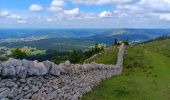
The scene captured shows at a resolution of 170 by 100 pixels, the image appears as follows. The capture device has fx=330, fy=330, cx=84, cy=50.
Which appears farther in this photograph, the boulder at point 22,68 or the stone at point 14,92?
the boulder at point 22,68

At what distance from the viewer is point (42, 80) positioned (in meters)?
15.3

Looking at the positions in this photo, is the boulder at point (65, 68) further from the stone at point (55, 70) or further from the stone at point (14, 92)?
the stone at point (14, 92)

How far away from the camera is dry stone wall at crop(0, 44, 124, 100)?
11.9m

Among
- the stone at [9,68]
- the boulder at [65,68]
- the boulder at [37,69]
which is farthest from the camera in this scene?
the boulder at [65,68]

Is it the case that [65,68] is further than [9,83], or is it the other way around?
[65,68]

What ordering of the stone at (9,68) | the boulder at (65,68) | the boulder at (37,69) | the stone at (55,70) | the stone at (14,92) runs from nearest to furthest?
the stone at (9,68) → the stone at (14,92) → the boulder at (37,69) → the stone at (55,70) → the boulder at (65,68)

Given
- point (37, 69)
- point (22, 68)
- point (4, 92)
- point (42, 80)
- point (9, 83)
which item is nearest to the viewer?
point (4, 92)

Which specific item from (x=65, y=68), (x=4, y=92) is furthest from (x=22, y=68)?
(x=65, y=68)

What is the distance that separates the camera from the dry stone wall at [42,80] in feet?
39.1

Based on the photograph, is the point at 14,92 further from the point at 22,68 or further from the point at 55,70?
the point at 55,70

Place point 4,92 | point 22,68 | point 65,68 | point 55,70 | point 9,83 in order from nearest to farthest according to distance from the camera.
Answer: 1. point 4,92
2. point 9,83
3. point 22,68
4. point 55,70
5. point 65,68

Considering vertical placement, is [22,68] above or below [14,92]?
above

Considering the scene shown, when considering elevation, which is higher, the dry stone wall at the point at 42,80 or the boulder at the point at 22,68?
the boulder at the point at 22,68

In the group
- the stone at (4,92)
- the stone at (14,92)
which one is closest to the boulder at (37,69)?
the stone at (14,92)
